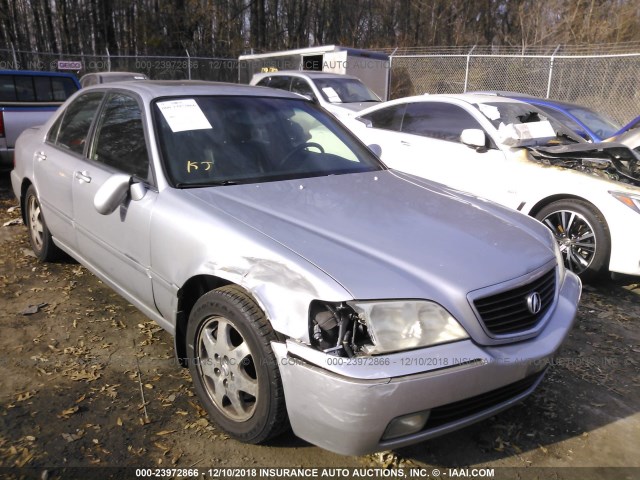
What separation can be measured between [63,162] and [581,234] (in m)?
4.34

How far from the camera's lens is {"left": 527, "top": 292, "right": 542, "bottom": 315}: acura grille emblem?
237 centimetres

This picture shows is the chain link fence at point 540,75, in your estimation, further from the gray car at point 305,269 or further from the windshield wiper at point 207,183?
the windshield wiper at point 207,183

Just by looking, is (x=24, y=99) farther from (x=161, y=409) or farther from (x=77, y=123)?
(x=161, y=409)

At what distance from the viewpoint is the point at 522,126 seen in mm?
5496

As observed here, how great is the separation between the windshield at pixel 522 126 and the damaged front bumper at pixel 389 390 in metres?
3.68

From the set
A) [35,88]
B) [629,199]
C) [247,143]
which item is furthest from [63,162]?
[35,88]

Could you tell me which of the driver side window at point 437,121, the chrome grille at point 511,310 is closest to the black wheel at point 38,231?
the chrome grille at point 511,310

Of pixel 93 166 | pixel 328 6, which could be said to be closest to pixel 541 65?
pixel 93 166

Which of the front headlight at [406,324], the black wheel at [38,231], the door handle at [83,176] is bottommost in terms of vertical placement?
the black wheel at [38,231]

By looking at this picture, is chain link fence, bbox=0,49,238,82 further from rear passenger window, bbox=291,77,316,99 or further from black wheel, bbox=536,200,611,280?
black wheel, bbox=536,200,611,280

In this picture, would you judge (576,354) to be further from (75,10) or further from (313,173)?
(75,10)

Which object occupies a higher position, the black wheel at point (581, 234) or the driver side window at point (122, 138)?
the driver side window at point (122, 138)

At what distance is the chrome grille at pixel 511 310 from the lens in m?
2.21

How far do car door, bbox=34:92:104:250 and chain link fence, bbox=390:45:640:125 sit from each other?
10.9m
